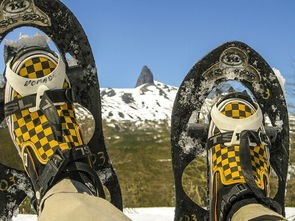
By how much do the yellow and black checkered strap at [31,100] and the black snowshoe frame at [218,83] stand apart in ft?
2.92

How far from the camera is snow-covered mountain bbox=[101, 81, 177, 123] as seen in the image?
A: 329ft

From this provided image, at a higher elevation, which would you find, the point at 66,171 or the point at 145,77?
the point at 66,171

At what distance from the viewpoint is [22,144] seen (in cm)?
234

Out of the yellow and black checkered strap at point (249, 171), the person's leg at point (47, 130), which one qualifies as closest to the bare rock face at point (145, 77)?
the yellow and black checkered strap at point (249, 171)

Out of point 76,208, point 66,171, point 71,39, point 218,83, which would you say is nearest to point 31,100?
point 71,39

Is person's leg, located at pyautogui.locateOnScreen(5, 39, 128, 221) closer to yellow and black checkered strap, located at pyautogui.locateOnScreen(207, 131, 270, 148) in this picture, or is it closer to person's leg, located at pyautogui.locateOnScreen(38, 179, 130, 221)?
person's leg, located at pyautogui.locateOnScreen(38, 179, 130, 221)

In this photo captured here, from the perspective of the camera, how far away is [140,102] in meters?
116

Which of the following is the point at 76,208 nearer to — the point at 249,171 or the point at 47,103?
the point at 47,103

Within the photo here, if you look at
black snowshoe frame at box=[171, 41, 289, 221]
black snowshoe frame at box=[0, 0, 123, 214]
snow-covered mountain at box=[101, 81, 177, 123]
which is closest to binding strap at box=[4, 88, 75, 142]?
black snowshoe frame at box=[0, 0, 123, 214]

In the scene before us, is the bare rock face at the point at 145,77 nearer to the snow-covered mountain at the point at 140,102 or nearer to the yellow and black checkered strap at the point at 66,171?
the snow-covered mountain at the point at 140,102

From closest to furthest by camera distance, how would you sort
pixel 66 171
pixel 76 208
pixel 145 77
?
pixel 76 208 → pixel 66 171 → pixel 145 77

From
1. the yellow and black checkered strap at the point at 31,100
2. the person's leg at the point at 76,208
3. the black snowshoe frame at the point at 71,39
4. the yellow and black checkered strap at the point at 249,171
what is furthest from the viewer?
the black snowshoe frame at the point at 71,39

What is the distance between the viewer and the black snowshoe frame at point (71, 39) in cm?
267

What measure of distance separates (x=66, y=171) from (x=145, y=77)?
12608 cm
